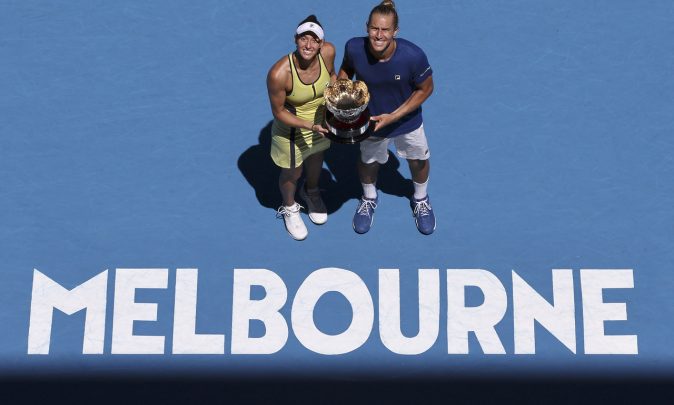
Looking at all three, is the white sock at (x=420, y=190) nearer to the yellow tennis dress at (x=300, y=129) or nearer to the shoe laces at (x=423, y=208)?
the shoe laces at (x=423, y=208)

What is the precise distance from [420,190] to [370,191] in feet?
1.58

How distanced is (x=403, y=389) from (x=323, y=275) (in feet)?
4.42

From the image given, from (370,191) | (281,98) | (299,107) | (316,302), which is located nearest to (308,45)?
(281,98)

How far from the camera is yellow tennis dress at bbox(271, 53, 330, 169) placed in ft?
25.4

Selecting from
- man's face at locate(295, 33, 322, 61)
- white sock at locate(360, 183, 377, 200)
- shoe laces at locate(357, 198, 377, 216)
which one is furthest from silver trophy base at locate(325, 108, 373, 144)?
shoe laces at locate(357, 198, 377, 216)

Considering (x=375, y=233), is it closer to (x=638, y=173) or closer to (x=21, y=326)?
(x=638, y=173)

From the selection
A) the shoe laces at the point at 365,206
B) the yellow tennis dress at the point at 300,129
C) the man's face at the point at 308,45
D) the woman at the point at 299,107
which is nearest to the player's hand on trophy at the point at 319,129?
the woman at the point at 299,107

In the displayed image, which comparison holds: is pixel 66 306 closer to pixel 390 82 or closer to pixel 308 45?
pixel 308 45

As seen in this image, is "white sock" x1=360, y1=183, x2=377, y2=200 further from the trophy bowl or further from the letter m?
the letter m

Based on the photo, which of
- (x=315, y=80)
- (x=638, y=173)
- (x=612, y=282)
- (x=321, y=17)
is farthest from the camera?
(x=321, y=17)

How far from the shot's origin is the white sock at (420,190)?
9031 mm

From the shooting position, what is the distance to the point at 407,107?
7.90 meters

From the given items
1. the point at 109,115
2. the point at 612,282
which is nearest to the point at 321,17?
the point at 109,115

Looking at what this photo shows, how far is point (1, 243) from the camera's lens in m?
9.12
